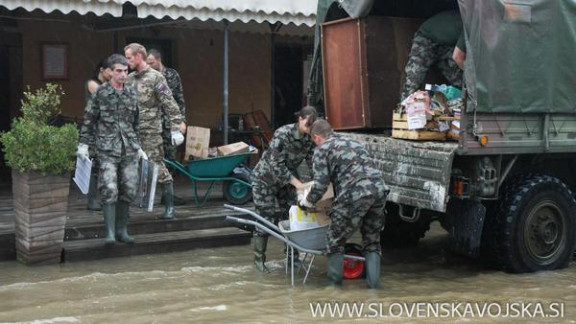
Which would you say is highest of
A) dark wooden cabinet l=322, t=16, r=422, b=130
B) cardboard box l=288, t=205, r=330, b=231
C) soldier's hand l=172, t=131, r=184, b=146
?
dark wooden cabinet l=322, t=16, r=422, b=130

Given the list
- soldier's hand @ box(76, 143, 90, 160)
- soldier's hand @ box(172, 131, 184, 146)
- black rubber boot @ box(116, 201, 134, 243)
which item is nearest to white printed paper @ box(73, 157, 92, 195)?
soldier's hand @ box(76, 143, 90, 160)

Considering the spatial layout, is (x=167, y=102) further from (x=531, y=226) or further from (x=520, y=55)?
(x=531, y=226)

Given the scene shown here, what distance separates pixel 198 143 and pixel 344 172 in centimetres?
401

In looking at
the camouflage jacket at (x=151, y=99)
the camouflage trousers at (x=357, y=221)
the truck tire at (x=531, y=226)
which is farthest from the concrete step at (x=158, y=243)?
the truck tire at (x=531, y=226)

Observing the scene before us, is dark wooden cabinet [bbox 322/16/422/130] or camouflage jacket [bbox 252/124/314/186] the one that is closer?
camouflage jacket [bbox 252/124/314/186]

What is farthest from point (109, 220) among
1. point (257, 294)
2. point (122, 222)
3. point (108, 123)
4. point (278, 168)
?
point (257, 294)

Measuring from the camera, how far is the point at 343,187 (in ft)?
23.8

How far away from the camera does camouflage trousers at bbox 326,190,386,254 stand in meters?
7.22

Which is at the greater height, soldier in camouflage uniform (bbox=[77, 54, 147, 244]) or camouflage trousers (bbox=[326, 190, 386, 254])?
soldier in camouflage uniform (bbox=[77, 54, 147, 244])

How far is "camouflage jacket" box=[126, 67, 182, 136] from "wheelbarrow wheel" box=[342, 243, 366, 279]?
2965mm

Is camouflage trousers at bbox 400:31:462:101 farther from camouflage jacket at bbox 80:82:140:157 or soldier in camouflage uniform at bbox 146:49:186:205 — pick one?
camouflage jacket at bbox 80:82:140:157

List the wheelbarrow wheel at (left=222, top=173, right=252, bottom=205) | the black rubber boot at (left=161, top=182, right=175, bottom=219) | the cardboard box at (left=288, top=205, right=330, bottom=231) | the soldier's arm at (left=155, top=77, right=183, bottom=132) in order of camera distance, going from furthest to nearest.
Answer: the wheelbarrow wheel at (left=222, top=173, right=252, bottom=205), the black rubber boot at (left=161, top=182, right=175, bottom=219), the soldier's arm at (left=155, top=77, right=183, bottom=132), the cardboard box at (left=288, top=205, right=330, bottom=231)

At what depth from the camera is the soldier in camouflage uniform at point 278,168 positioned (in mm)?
7984

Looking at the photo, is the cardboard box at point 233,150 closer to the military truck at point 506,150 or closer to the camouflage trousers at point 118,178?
the camouflage trousers at point 118,178
